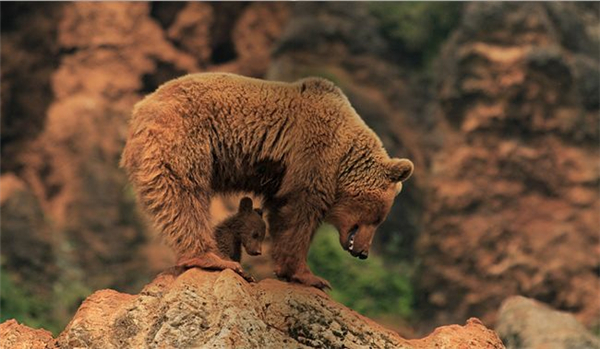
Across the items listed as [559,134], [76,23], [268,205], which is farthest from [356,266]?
[268,205]

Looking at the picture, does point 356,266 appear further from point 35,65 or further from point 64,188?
point 35,65

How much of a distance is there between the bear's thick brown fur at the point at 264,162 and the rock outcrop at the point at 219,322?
1.18ft

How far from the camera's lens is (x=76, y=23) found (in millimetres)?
18609

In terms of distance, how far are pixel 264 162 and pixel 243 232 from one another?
0.60m

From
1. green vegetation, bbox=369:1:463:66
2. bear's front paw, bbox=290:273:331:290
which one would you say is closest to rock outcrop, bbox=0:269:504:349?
bear's front paw, bbox=290:273:331:290

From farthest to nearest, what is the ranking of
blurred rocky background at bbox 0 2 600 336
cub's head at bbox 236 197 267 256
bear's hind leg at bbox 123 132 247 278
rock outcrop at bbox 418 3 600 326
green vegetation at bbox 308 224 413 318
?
green vegetation at bbox 308 224 413 318 < blurred rocky background at bbox 0 2 600 336 < rock outcrop at bbox 418 3 600 326 < cub's head at bbox 236 197 267 256 < bear's hind leg at bbox 123 132 247 278

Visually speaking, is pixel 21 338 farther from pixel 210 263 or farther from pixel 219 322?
pixel 219 322

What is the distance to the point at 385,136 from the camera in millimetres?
18172

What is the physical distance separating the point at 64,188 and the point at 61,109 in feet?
4.71

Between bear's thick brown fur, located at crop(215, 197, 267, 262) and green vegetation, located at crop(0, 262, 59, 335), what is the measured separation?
308 inches

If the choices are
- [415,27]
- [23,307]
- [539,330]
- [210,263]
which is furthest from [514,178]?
[210,263]

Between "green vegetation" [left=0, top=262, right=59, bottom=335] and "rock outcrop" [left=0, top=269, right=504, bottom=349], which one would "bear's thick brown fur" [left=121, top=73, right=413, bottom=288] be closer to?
"rock outcrop" [left=0, top=269, right=504, bottom=349]

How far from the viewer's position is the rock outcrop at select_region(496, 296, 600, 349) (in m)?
11.9

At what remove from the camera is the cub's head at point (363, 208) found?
28.0 ft
